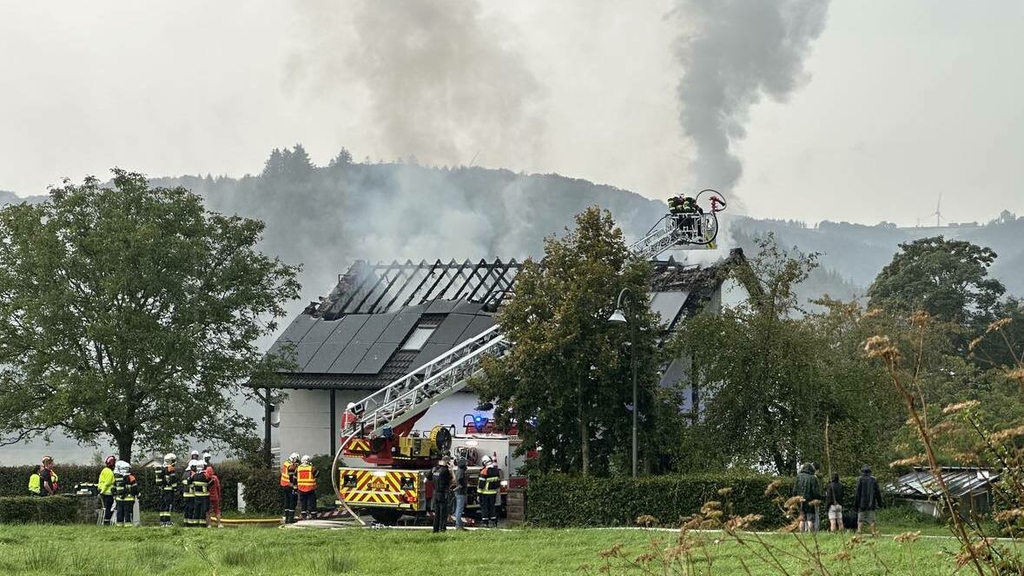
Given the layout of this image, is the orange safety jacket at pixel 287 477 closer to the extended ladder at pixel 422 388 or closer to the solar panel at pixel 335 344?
the extended ladder at pixel 422 388

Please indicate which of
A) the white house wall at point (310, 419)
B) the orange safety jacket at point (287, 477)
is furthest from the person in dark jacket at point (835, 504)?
the white house wall at point (310, 419)

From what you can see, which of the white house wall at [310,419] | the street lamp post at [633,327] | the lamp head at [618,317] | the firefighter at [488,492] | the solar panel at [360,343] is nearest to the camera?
the lamp head at [618,317]

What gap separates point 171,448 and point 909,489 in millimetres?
19094

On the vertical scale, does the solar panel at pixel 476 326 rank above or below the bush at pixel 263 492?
above

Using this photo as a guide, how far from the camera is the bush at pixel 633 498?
24.6 m

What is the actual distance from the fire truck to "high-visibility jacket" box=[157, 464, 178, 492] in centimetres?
350

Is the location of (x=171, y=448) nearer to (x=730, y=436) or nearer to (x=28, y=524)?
(x=28, y=524)

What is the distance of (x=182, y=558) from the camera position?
669 inches

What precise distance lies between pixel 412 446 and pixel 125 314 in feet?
30.7

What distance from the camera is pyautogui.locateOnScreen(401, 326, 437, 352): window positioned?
144 ft

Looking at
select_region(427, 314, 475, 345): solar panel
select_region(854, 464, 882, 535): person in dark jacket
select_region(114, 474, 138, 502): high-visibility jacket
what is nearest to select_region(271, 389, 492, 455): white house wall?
select_region(427, 314, 475, 345): solar panel

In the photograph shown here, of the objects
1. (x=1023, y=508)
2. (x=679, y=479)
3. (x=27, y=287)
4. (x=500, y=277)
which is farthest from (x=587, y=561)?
(x=500, y=277)

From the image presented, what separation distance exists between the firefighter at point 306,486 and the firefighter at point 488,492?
13.3ft

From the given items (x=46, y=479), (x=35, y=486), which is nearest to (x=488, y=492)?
(x=35, y=486)
